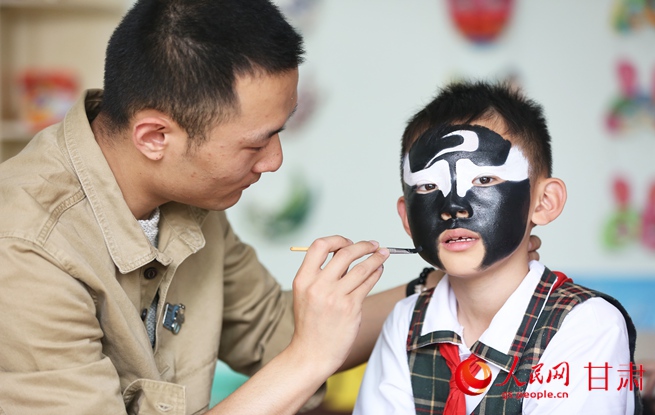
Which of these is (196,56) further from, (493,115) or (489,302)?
(489,302)

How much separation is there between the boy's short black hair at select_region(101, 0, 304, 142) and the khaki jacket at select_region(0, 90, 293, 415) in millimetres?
180

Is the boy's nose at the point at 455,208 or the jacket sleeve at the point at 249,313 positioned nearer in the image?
the boy's nose at the point at 455,208

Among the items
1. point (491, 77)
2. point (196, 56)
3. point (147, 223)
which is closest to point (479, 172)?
point (196, 56)

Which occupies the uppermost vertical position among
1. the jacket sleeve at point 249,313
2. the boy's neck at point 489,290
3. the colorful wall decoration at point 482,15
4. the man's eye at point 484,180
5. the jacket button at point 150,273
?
the colorful wall decoration at point 482,15

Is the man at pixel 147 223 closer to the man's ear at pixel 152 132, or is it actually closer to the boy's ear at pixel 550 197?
the man's ear at pixel 152 132

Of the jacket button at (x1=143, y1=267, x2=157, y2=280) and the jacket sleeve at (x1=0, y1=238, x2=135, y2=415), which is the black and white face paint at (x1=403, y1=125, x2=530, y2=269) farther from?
A: the jacket sleeve at (x1=0, y1=238, x2=135, y2=415)

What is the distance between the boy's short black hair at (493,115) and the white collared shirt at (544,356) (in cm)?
22

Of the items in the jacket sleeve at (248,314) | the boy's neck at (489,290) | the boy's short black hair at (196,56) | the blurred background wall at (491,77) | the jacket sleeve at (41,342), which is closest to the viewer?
the jacket sleeve at (41,342)

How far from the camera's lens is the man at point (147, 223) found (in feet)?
4.13

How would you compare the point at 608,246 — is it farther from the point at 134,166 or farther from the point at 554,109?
the point at 134,166

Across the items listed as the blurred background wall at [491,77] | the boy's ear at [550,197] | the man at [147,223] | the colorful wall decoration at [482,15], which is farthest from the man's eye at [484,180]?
the colorful wall decoration at [482,15]

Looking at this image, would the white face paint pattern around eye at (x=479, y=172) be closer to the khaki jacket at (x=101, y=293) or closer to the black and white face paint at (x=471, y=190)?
the black and white face paint at (x=471, y=190)

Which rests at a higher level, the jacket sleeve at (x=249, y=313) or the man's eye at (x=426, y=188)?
the man's eye at (x=426, y=188)

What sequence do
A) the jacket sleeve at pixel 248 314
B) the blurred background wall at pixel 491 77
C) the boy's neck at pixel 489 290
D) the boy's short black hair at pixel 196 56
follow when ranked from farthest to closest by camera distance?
the blurred background wall at pixel 491 77, the jacket sleeve at pixel 248 314, the boy's neck at pixel 489 290, the boy's short black hair at pixel 196 56
